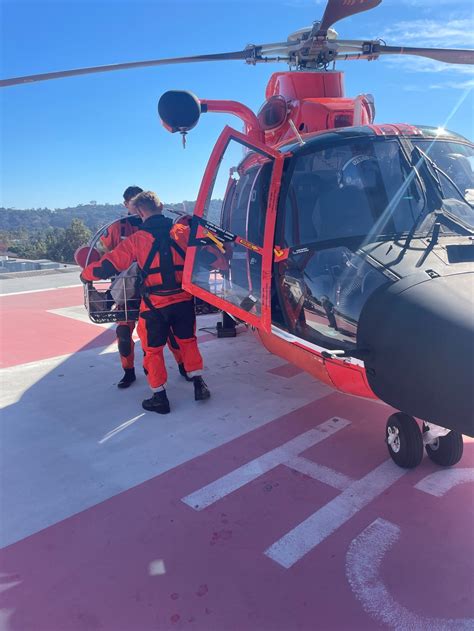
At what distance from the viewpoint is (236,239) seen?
3.49 m

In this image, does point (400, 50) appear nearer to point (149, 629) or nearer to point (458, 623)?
point (458, 623)

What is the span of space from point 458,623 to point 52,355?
5.35 m

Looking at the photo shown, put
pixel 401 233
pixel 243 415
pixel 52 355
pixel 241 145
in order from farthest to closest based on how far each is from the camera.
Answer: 1. pixel 52 355
2. pixel 243 415
3. pixel 241 145
4. pixel 401 233

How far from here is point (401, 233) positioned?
9.68ft

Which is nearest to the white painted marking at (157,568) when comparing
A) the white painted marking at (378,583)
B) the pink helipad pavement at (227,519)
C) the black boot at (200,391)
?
the pink helipad pavement at (227,519)

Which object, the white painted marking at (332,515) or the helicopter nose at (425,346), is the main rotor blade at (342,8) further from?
the white painted marking at (332,515)

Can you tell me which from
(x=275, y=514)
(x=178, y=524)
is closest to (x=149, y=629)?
(x=178, y=524)

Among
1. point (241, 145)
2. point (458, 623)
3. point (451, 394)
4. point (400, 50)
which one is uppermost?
point (400, 50)

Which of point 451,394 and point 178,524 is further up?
point 451,394

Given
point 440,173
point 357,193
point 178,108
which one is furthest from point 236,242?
point 440,173

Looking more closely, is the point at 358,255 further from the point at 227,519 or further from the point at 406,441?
the point at 227,519

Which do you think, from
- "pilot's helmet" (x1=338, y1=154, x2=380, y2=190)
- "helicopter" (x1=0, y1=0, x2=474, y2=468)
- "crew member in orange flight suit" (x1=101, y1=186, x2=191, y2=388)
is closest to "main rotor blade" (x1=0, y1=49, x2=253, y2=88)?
"helicopter" (x1=0, y1=0, x2=474, y2=468)

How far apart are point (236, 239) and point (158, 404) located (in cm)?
170

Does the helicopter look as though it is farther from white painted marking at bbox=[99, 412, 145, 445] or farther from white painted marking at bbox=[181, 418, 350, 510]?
white painted marking at bbox=[99, 412, 145, 445]
